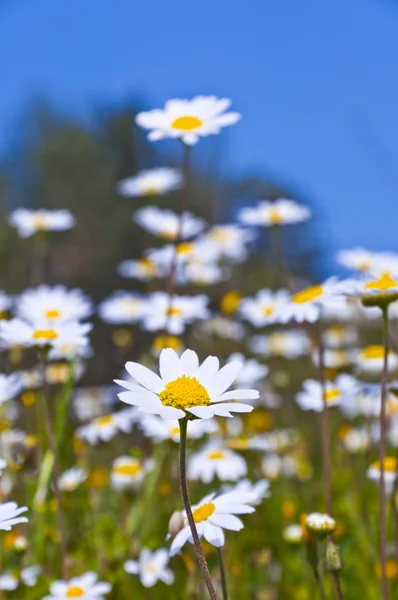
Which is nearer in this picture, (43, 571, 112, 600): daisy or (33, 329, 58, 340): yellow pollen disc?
(43, 571, 112, 600): daisy

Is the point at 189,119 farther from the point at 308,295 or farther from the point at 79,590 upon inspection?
the point at 79,590

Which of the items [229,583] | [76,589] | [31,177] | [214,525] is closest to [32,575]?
[76,589]

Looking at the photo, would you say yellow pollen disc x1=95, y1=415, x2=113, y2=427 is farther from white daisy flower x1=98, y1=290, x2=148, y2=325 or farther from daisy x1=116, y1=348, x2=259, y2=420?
daisy x1=116, y1=348, x2=259, y2=420

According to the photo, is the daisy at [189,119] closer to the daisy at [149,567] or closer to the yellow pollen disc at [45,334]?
the yellow pollen disc at [45,334]

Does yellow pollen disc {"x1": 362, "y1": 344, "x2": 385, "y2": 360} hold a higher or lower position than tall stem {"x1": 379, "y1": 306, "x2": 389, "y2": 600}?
higher

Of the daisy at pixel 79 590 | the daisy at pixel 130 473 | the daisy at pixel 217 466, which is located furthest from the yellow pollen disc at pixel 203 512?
the daisy at pixel 130 473

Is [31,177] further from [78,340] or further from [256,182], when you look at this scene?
[78,340]

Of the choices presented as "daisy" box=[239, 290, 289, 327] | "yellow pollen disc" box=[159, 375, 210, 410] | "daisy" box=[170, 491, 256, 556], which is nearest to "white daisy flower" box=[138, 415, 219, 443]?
"daisy" box=[170, 491, 256, 556]
